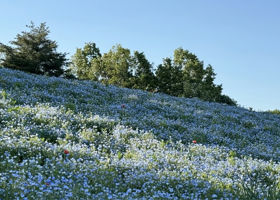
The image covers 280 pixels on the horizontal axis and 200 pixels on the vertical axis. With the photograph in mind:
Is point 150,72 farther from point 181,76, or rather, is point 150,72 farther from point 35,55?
point 35,55

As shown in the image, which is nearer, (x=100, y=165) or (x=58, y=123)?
(x=100, y=165)

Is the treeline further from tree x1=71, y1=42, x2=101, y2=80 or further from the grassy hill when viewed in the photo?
the grassy hill

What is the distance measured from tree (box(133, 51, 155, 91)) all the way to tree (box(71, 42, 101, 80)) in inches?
394

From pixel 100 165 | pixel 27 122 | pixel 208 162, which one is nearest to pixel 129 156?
pixel 100 165

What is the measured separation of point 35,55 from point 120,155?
1391 inches

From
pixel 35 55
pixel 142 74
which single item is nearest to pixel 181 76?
pixel 142 74

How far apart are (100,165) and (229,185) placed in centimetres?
263

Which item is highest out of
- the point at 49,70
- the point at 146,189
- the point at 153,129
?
the point at 49,70

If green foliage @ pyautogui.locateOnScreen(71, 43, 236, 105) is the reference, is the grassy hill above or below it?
below

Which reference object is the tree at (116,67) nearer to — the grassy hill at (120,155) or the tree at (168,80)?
the tree at (168,80)

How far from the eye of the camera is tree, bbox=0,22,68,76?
40969mm

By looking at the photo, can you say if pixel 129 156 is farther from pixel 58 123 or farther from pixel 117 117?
pixel 117 117

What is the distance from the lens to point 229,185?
7.19m

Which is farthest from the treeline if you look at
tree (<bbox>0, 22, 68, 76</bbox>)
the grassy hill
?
the grassy hill
